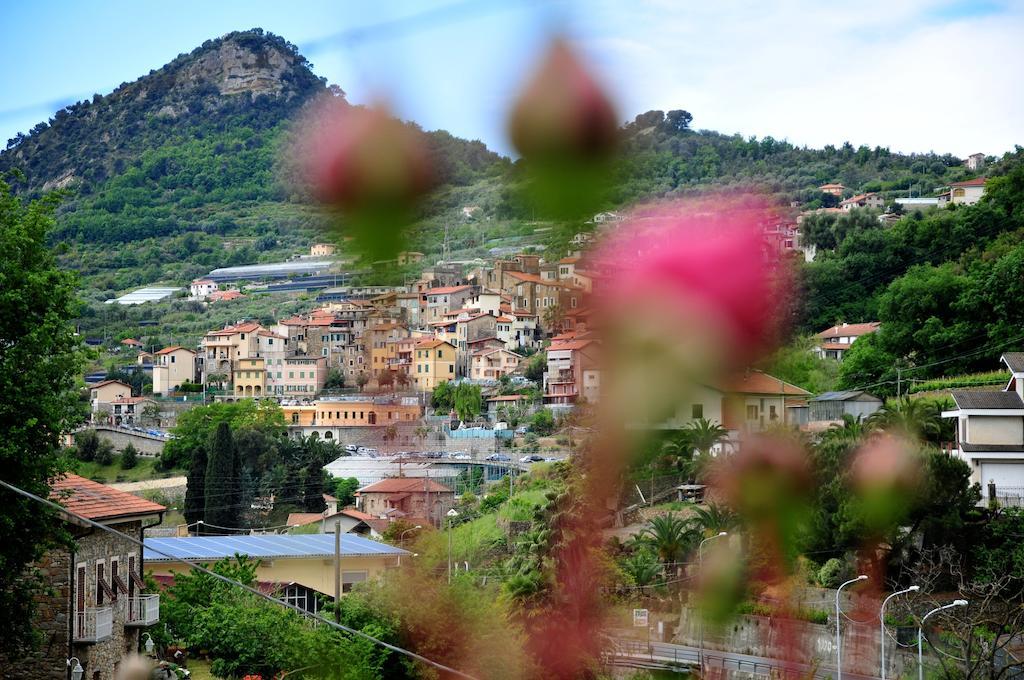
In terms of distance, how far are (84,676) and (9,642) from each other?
1201 millimetres

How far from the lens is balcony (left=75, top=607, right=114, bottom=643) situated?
818cm

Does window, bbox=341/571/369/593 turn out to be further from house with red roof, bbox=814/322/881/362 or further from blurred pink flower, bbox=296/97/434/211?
blurred pink flower, bbox=296/97/434/211

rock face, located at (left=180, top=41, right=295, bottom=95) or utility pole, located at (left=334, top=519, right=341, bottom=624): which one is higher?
rock face, located at (left=180, top=41, right=295, bottom=95)

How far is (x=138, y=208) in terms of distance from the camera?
1390 millimetres

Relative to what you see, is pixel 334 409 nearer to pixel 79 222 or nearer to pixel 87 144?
pixel 79 222

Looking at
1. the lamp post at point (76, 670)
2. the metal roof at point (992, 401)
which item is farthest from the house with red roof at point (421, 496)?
the lamp post at point (76, 670)

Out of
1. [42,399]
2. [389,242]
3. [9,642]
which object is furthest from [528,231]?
[9,642]

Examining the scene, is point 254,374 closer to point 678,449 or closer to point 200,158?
point 200,158

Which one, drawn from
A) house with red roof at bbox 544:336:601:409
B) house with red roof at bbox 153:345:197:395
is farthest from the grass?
house with red roof at bbox 544:336:601:409

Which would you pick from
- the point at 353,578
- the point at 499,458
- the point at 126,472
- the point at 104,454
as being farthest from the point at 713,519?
the point at 104,454

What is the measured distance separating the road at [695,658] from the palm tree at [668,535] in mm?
72

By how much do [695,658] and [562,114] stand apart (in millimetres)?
391

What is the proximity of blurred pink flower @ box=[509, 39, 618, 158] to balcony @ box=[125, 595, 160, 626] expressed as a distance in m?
9.10

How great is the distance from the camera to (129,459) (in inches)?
1335
